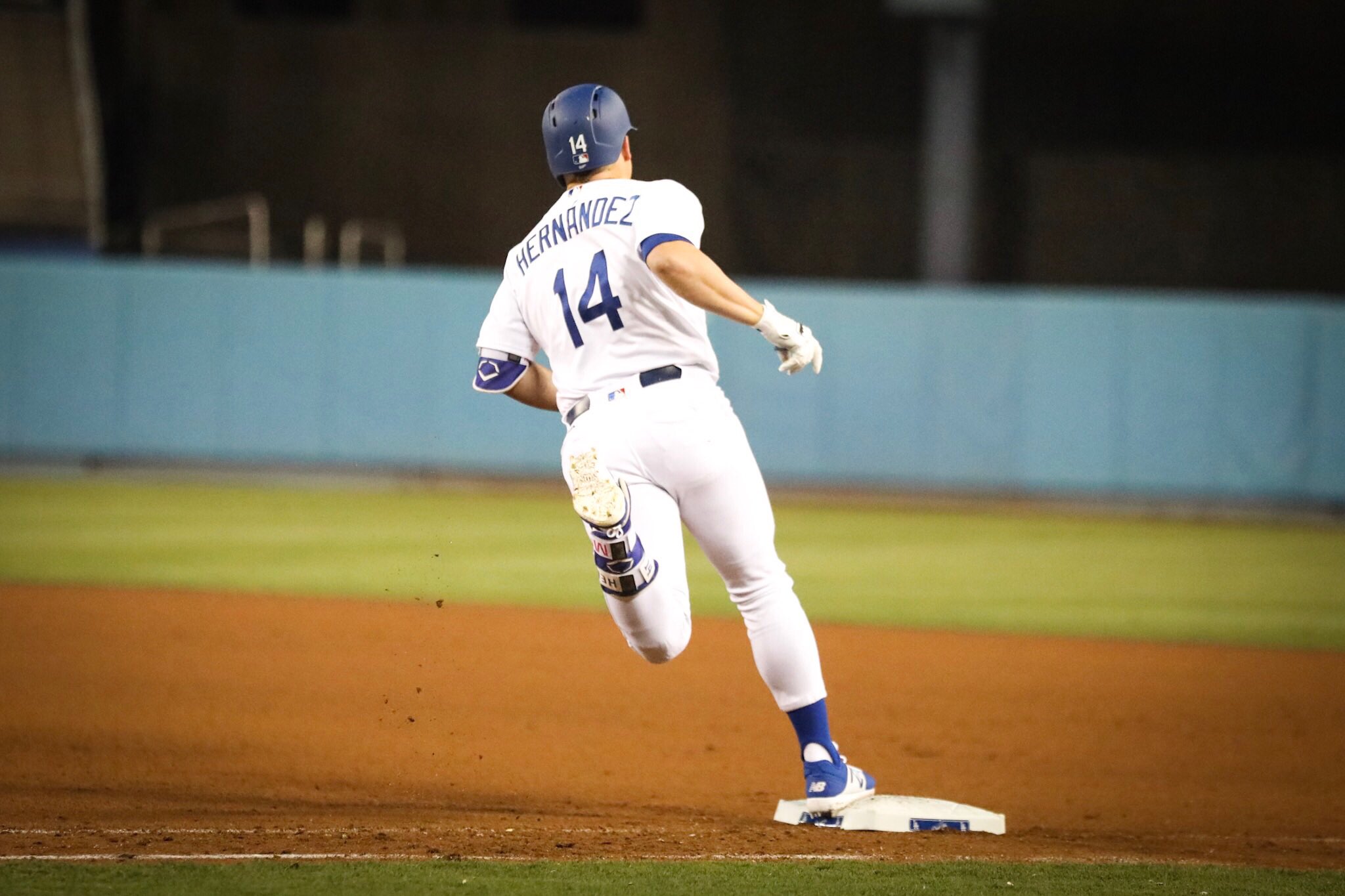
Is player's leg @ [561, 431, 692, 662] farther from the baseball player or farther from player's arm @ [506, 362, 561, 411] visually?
player's arm @ [506, 362, 561, 411]

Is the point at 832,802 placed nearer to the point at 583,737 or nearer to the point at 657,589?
the point at 657,589

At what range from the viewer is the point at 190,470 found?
15.7m

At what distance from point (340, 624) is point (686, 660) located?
177 centimetres

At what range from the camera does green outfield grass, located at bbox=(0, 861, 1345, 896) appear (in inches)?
134

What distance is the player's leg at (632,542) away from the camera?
12.4ft

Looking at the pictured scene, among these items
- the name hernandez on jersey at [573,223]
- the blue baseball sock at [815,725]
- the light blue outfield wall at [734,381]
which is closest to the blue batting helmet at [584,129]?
the name hernandez on jersey at [573,223]

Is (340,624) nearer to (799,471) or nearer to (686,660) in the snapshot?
(686,660)

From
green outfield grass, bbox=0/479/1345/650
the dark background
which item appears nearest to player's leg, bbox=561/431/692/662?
green outfield grass, bbox=0/479/1345/650

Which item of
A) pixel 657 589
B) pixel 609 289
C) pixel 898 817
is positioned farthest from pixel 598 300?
pixel 898 817

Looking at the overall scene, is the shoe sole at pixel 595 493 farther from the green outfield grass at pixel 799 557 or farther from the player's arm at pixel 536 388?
the green outfield grass at pixel 799 557

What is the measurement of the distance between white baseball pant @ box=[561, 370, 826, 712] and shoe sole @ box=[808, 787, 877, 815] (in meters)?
0.32

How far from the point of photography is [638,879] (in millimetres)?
3547

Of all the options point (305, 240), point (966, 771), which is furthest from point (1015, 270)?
point (966, 771)

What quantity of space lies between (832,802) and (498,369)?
1.44m
